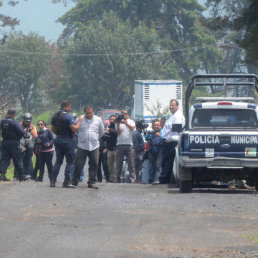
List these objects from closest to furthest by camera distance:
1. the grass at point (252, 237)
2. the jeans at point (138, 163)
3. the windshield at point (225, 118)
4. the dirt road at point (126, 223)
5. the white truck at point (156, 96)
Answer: the dirt road at point (126, 223) < the grass at point (252, 237) < the windshield at point (225, 118) < the jeans at point (138, 163) < the white truck at point (156, 96)

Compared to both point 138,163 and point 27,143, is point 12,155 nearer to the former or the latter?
point 27,143

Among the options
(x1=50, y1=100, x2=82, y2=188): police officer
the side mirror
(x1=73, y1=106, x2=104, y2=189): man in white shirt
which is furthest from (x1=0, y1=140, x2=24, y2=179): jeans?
the side mirror

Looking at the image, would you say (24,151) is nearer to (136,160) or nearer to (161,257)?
(136,160)

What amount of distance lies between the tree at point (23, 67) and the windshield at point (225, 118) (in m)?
64.5

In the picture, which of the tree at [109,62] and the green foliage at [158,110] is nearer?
the green foliage at [158,110]

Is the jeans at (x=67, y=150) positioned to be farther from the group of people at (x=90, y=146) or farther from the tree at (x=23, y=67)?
the tree at (x=23, y=67)

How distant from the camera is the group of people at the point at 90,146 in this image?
16.7m

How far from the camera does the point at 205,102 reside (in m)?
16.8

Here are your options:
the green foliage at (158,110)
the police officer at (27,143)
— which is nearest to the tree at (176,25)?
the green foliage at (158,110)

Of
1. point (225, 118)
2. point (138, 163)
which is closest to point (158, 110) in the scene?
point (138, 163)

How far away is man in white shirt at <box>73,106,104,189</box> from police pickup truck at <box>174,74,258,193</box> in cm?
171

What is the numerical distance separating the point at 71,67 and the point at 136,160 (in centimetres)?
5818

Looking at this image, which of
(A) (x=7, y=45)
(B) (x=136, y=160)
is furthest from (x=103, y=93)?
(B) (x=136, y=160)

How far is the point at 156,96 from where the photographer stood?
44750mm
